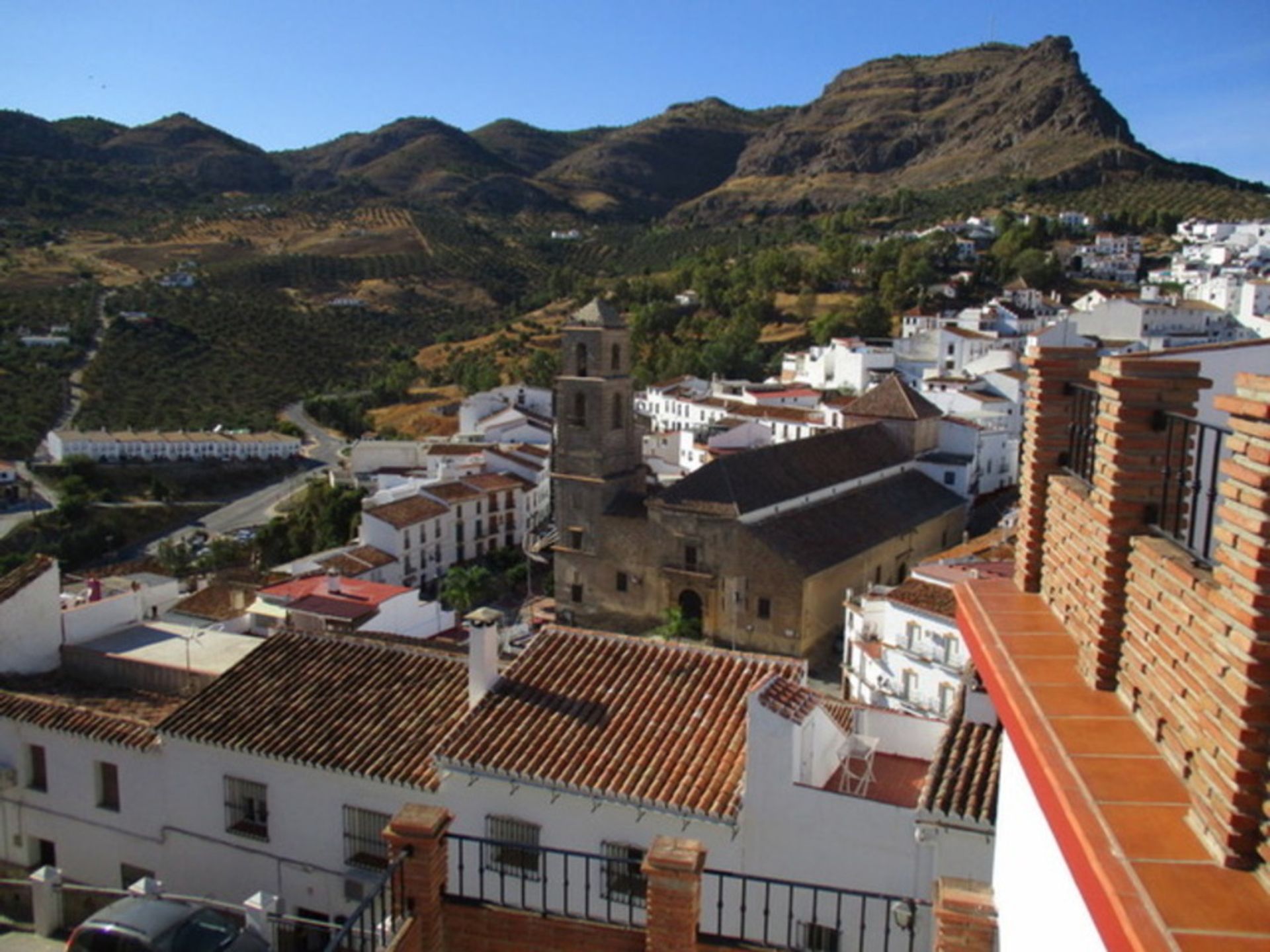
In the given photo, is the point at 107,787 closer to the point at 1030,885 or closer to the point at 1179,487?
the point at 1030,885

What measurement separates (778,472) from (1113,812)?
27700 mm

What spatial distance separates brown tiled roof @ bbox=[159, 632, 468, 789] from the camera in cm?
1037

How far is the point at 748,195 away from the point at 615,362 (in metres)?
132

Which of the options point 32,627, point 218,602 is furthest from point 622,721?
point 218,602

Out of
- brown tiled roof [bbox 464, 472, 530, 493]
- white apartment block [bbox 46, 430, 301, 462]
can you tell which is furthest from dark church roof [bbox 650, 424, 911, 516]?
white apartment block [bbox 46, 430, 301, 462]

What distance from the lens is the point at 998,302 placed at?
214ft

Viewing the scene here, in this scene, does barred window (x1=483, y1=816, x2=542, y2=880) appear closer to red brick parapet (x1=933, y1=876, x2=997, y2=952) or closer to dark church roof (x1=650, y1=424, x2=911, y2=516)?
red brick parapet (x1=933, y1=876, x2=997, y2=952)

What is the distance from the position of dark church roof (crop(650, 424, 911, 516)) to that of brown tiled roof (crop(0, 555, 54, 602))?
57.0ft

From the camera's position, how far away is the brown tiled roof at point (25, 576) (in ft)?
43.4

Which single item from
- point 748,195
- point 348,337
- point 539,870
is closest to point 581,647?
point 539,870

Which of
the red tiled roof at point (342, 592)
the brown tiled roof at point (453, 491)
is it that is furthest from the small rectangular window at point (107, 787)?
the brown tiled roof at point (453, 491)

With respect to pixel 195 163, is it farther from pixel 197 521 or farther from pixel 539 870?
pixel 539 870

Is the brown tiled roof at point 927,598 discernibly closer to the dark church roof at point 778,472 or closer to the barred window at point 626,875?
the dark church roof at point 778,472

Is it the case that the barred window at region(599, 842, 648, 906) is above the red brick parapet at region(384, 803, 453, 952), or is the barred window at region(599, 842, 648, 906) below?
below
